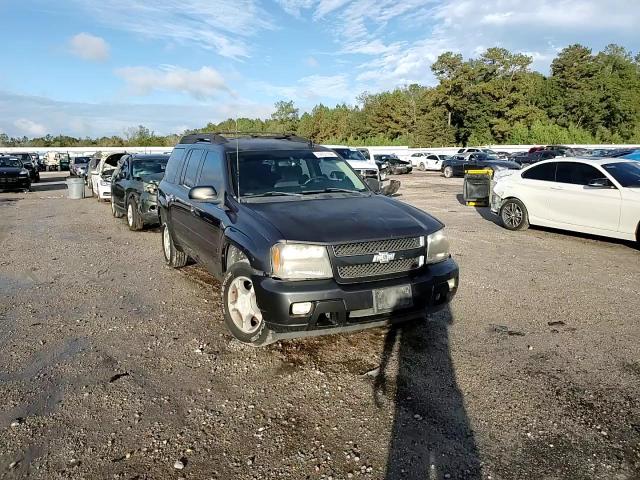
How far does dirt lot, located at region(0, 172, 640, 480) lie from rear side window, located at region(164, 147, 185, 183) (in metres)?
1.53

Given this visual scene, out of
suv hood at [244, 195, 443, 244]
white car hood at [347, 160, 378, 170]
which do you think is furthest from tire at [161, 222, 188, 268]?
white car hood at [347, 160, 378, 170]

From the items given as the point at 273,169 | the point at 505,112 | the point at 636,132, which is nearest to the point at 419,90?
the point at 505,112

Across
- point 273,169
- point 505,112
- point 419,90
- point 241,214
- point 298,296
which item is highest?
point 419,90

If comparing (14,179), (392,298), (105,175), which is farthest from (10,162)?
(392,298)

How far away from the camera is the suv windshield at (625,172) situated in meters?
8.48

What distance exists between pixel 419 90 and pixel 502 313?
9593 cm

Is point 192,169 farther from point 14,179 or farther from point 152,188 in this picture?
point 14,179

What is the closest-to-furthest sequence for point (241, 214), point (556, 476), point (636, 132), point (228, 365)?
point (556, 476) → point (228, 365) → point (241, 214) → point (636, 132)

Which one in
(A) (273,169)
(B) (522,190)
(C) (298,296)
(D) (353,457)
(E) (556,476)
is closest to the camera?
(E) (556,476)

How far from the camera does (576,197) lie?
30.0 feet

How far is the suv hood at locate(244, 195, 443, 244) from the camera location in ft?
12.7

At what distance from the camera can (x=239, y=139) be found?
5.84 m

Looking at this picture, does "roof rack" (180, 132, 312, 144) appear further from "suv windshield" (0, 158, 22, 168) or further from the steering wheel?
"suv windshield" (0, 158, 22, 168)

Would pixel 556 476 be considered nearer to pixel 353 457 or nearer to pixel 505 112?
pixel 353 457
